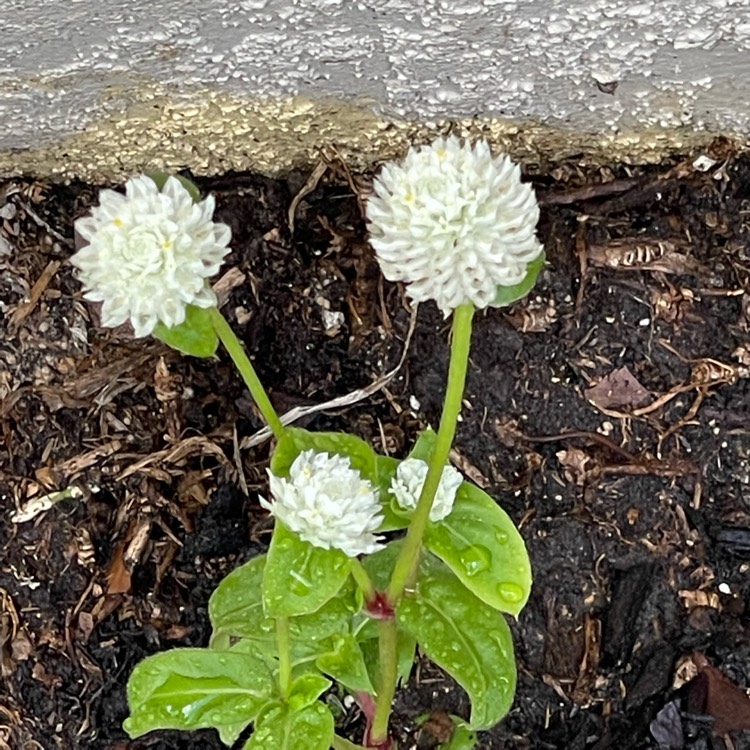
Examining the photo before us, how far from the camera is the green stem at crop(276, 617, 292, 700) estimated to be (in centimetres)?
91

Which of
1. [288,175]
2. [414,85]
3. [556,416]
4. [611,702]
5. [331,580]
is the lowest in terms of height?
[611,702]

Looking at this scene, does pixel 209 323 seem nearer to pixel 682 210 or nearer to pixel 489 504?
pixel 489 504

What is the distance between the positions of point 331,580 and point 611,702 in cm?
47

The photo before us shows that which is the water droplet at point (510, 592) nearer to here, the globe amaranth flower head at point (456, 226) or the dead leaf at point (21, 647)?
the globe amaranth flower head at point (456, 226)

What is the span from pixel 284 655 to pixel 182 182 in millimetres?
389

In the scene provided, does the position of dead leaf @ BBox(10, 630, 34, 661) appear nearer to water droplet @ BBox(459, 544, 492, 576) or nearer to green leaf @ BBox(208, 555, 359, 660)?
green leaf @ BBox(208, 555, 359, 660)

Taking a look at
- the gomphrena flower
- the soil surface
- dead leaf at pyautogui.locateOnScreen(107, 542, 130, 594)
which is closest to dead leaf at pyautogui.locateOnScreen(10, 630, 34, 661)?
the soil surface

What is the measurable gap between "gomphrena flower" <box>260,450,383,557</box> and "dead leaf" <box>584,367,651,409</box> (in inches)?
16.1

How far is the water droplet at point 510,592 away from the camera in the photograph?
914 mm

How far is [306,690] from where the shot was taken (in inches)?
38.2

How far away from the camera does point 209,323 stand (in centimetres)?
85

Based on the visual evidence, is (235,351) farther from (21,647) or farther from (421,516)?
(21,647)

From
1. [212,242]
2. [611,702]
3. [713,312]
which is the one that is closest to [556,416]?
[713,312]

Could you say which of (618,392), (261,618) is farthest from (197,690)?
(618,392)
